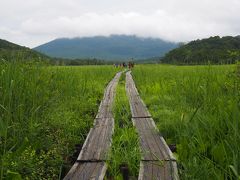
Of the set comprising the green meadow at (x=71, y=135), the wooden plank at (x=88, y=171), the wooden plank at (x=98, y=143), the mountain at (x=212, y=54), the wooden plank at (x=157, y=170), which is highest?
the mountain at (x=212, y=54)

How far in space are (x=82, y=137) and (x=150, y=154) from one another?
1.43 m

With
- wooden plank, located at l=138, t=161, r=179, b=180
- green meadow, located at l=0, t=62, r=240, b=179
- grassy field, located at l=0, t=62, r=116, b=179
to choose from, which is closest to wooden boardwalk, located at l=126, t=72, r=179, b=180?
wooden plank, located at l=138, t=161, r=179, b=180

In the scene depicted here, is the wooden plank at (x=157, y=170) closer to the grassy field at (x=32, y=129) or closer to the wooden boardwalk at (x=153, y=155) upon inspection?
the wooden boardwalk at (x=153, y=155)

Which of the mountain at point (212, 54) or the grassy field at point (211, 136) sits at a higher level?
the mountain at point (212, 54)

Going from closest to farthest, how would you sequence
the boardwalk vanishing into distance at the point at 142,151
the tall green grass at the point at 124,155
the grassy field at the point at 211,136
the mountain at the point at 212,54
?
the grassy field at the point at 211,136 < the boardwalk vanishing into distance at the point at 142,151 < the tall green grass at the point at 124,155 < the mountain at the point at 212,54

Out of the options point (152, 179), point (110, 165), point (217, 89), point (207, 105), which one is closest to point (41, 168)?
point (110, 165)

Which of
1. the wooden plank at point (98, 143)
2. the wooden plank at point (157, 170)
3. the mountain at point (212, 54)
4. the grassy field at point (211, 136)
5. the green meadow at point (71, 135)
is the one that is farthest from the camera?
the mountain at point (212, 54)

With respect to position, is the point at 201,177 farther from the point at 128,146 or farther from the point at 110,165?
the point at 128,146

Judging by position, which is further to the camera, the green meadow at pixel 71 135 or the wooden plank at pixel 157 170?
the wooden plank at pixel 157 170

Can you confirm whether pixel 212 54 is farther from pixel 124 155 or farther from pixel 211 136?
pixel 211 136

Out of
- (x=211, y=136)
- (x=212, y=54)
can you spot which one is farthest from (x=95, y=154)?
(x=212, y=54)

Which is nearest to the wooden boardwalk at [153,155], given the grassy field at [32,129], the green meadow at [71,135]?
the green meadow at [71,135]

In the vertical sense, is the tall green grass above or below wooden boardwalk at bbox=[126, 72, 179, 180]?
below

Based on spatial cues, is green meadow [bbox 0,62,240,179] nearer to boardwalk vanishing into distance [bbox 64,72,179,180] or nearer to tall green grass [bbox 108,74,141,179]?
tall green grass [bbox 108,74,141,179]
